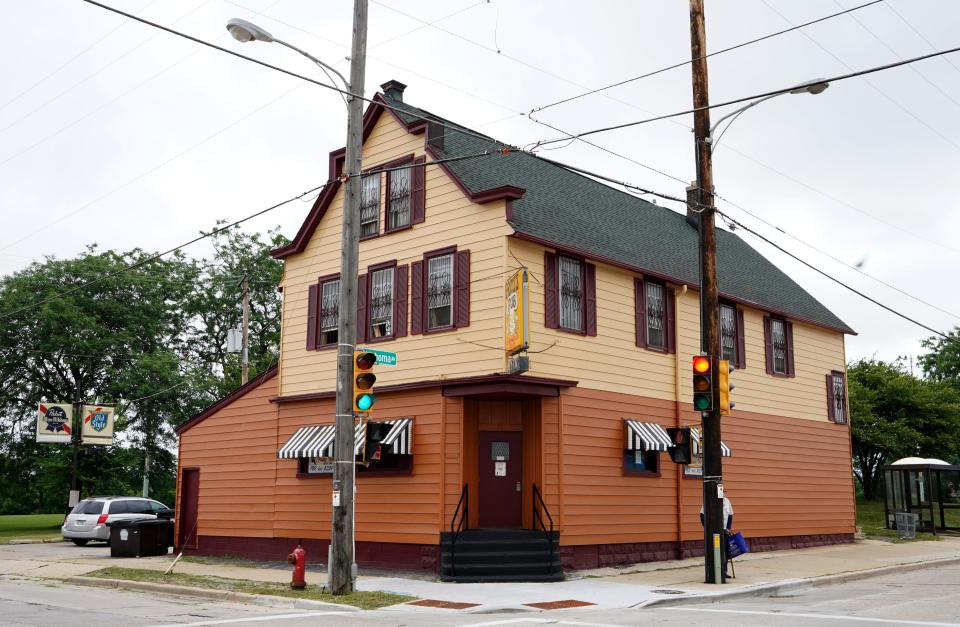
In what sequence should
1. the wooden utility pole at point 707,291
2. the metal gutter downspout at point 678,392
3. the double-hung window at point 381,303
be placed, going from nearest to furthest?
the wooden utility pole at point 707,291 < the double-hung window at point 381,303 < the metal gutter downspout at point 678,392

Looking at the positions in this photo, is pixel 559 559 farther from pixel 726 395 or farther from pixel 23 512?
pixel 23 512

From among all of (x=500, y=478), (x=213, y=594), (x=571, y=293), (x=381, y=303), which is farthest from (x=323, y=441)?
(x=571, y=293)

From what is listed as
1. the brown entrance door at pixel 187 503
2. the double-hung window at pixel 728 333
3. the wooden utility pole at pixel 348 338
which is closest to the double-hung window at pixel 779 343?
the double-hung window at pixel 728 333

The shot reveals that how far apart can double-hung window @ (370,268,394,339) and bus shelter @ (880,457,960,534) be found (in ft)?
66.5

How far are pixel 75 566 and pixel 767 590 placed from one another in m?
16.3

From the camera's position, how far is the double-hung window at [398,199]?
22156 mm

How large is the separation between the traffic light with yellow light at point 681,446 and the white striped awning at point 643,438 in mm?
2864

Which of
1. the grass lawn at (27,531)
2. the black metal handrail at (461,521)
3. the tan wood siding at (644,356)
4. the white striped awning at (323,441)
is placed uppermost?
the tan wood siding at (644,356)

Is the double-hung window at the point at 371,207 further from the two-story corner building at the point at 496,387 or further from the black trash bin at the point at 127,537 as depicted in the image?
the black trash bin at the point at 127,537

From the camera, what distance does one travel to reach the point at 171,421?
47.9m

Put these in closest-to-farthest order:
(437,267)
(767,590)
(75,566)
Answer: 1. (767,590)
2. (437,267)
3. (75,566)

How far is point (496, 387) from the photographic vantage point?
18859 mm

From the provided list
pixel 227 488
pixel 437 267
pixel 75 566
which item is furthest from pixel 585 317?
pixel 75 566

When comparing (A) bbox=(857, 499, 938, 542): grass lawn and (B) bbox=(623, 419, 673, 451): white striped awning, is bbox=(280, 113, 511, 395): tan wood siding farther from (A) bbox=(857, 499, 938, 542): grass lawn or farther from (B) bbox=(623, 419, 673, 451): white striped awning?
(A) bbox=(857, 499, 938, 542): grass lawn
